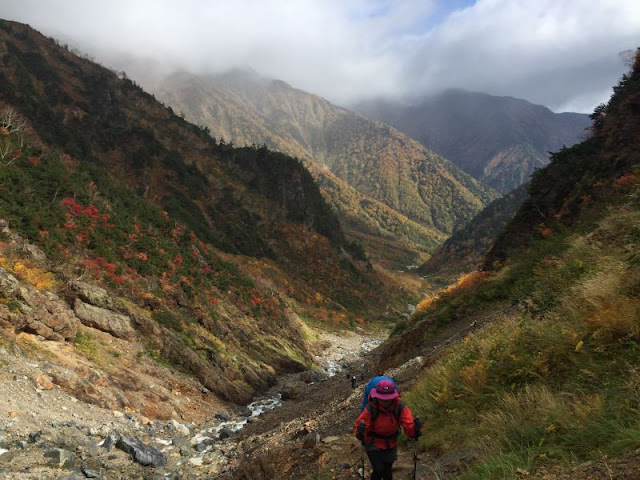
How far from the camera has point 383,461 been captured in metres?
4.67

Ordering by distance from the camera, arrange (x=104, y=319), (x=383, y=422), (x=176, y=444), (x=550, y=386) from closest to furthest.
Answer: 1. (x=383, y=422)
2. (x=550, y=386)
3. (x=176, y=444)
4. (x=104, y=319)

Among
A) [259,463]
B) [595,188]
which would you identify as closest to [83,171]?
[259,463]

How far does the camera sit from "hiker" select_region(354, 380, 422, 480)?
4582 mm

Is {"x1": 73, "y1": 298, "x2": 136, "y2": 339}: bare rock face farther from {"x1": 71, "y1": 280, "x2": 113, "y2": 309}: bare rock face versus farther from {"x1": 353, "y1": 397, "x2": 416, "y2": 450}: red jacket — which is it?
{"x1": 353, "y1": 397, "x2": 416, "y2": 450}: red jacket

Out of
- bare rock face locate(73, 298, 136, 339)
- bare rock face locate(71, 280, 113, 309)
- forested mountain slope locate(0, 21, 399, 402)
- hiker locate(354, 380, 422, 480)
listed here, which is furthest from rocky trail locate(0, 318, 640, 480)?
bare rock face locate(71, 280, 113, 309)

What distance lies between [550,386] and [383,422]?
6.97 feet

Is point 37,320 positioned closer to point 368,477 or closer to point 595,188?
point 368,477

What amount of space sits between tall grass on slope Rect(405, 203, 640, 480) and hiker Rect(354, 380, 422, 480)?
2.94ft

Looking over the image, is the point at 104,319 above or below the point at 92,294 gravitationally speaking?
below

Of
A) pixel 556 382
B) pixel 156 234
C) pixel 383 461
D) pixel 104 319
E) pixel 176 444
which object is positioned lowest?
pixel 176 444

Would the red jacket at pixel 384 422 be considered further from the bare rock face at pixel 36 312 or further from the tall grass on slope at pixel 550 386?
the bare rock face at pixel 36 312

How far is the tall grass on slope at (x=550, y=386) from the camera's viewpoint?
375 cm

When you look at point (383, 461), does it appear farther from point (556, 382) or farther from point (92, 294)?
point (92, 294)

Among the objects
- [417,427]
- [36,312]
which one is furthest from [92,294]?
[417,427]
